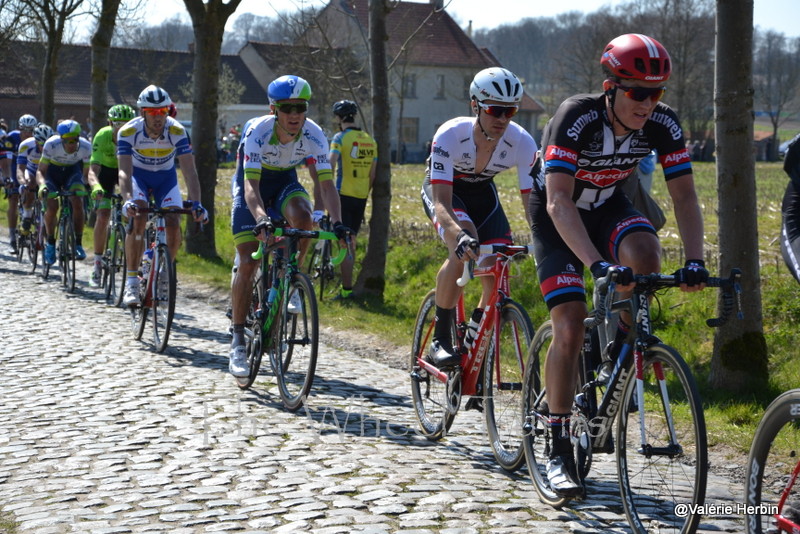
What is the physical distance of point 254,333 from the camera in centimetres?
861

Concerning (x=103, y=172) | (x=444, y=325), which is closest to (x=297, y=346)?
(x=444, y=325)

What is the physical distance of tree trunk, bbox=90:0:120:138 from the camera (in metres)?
22.8

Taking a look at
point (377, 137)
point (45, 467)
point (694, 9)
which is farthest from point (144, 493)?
point (694, 9)

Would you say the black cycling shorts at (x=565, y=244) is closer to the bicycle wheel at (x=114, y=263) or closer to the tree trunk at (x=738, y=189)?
the tree trunk at (x=738, y=189)

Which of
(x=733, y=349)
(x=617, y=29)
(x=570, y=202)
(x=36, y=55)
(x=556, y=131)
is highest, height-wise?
(x=617, y=29)

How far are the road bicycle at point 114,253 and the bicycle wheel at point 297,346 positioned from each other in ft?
16.6

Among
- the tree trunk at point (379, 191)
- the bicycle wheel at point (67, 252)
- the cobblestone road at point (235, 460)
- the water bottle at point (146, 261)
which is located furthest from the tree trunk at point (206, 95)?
the cobblestone road at point (235, 460)

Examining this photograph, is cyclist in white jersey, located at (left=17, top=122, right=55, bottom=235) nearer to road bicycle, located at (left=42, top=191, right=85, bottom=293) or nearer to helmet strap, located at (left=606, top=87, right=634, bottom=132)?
road bicycle, located at (left=42, top=191, right=85, bottom=293)

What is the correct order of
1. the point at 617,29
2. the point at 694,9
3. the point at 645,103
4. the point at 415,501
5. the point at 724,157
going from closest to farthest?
the point at 645,103 < the point at 415,501 < the point at 724,157 < the point at 694,9 < the point at 617,29

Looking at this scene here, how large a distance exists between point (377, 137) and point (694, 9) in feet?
180

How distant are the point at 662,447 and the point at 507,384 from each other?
169cm

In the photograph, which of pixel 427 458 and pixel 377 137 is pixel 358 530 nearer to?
pixel 427 458

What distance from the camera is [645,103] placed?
16.3 feet

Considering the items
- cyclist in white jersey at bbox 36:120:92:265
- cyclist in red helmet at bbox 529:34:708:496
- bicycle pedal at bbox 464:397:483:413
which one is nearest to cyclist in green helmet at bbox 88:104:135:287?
cyclist in white jersey at bbox 36:120:92:265
